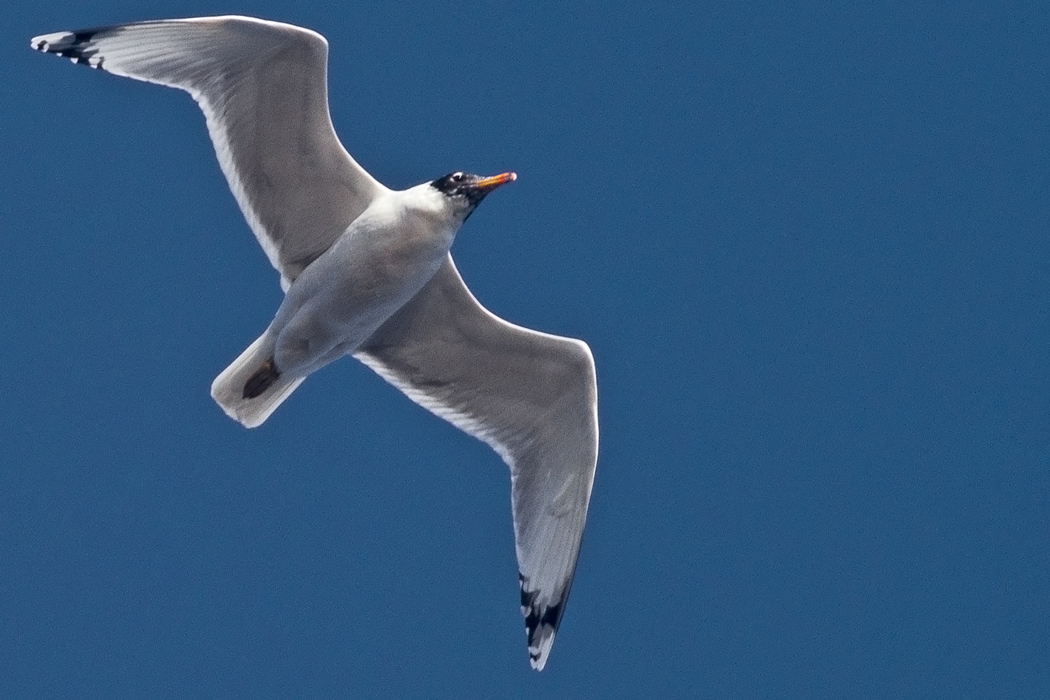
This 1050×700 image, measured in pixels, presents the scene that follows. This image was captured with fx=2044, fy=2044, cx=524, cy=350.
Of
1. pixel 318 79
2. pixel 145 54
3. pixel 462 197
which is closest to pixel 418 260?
pixel 462 197

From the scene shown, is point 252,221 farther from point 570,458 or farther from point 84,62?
point 570,458

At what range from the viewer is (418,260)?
969cm

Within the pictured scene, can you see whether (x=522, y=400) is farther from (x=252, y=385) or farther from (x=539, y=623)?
(x=252, y=385)

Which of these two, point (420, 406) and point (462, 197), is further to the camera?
point (420, 406)

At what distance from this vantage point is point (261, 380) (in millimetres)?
10102

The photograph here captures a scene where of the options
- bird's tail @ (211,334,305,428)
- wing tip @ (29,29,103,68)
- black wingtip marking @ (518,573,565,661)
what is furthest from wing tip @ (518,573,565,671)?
wing tip @ (29,29,103,68)

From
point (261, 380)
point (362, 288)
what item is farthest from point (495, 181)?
point (261, 380)

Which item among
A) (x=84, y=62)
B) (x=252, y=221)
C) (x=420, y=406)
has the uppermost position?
(x=84, y=62)

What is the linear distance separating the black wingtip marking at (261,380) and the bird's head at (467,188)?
4.06ft

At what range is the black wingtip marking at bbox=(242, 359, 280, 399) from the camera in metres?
10.1

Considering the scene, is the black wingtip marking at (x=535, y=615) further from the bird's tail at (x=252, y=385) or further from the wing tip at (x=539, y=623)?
the bird's tail at (x=252, y=385)

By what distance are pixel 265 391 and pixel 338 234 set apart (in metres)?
0.86

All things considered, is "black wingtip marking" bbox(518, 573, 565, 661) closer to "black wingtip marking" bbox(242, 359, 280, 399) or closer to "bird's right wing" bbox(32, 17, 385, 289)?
"black wingtip marking" bbox(242, 359, 280, 399)

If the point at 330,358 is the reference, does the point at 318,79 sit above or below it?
above
